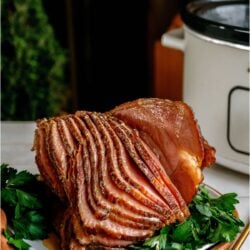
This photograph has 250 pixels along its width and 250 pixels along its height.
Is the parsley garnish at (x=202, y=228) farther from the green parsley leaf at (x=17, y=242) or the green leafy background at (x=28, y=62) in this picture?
the green leafy background at (x=28, y=62)

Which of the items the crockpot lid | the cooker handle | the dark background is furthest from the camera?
the dark background

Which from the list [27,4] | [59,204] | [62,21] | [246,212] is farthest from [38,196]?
[62,21]

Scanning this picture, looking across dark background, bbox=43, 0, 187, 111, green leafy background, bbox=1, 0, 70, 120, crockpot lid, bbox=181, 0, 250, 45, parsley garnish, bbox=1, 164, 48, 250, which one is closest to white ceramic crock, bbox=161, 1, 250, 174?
crockpot lid, bbox=181, 0, 250, 45

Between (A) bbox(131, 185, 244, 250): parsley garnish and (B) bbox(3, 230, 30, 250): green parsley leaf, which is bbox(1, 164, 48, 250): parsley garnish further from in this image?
(A) bbox(131, 185, 244, 250): parsley garnish

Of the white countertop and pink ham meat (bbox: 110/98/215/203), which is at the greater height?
pink ham meat (bbox: 110/98/215/203)

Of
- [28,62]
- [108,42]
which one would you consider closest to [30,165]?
[28,62]
